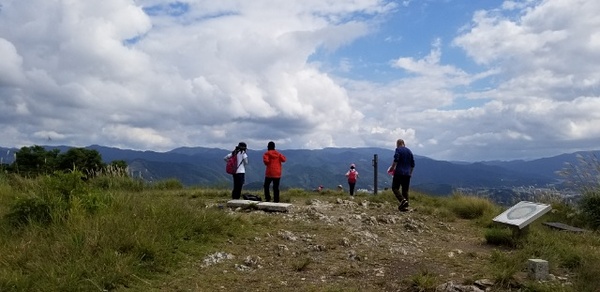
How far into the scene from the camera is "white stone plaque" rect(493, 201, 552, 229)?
26.6ft

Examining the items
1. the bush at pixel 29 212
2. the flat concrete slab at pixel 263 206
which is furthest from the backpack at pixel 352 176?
the bush at pixel 29 212

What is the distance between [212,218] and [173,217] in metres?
0.77

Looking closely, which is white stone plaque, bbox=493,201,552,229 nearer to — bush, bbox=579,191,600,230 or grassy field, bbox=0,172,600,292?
grassy field, bbox=0,172,600,292

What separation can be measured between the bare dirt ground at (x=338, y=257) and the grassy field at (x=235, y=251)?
0.07 ft

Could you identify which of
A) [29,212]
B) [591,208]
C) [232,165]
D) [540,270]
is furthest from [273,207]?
[591,208]

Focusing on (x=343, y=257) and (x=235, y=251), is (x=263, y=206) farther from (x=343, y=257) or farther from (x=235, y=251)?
(x=343, y=257)

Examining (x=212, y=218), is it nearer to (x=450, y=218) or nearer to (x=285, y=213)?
(x=285, y=213)

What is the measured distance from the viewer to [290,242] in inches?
320

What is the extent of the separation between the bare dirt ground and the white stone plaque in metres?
0.69

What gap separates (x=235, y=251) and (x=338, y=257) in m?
1.62

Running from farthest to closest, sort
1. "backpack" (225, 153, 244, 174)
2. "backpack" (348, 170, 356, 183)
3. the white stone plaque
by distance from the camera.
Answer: "backpack" (348, 170, 356, 183), "backpack" (225, 153, 244, 174), the white stone plaque

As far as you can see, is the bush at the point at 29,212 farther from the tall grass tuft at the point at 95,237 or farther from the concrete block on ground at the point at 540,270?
the concrete block on ground at the point at 540,270

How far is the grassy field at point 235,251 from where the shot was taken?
5.70m

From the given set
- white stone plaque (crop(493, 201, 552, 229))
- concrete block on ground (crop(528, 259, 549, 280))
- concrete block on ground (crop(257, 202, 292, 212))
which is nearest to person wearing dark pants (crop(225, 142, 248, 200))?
concrete block on ground (crop(257, 202, 292, 212))
